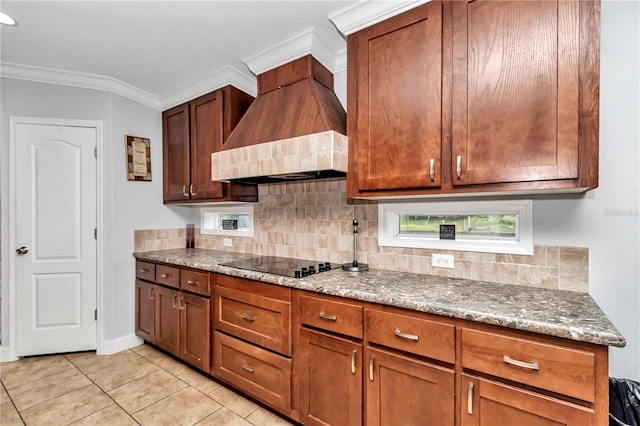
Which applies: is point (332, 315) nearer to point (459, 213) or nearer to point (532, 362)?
point (532, 362)

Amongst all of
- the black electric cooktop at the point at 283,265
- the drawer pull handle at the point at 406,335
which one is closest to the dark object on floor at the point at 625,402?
the drawer pull handle at the point at 406,335

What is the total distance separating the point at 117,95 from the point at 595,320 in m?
3.84

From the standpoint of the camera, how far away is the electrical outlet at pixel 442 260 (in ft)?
6.18

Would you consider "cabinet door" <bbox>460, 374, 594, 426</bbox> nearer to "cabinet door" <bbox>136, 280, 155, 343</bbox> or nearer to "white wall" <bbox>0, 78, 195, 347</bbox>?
"cabinet door" <bbox>136, 280, 155, 343</bbox>

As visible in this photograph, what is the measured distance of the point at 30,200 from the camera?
2.71 metres

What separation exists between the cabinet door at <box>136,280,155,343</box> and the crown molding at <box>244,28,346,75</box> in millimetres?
2241

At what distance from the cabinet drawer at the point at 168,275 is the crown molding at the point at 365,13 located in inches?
89.3

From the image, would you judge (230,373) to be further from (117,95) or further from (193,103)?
(117,95)

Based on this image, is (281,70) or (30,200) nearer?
(281,70)

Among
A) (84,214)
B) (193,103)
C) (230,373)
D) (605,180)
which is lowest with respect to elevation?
(230,373)

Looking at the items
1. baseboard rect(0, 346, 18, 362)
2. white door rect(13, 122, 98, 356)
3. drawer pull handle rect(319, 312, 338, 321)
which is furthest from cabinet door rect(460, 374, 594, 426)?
baseboard rect(0, 346, 18, 362)

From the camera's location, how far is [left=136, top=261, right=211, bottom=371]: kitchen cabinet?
2.36 meters

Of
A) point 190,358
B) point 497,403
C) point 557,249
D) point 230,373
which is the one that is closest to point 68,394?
point 190,358

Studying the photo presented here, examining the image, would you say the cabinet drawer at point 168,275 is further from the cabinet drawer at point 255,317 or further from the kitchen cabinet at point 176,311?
the cabinet drawer at point 255,317
